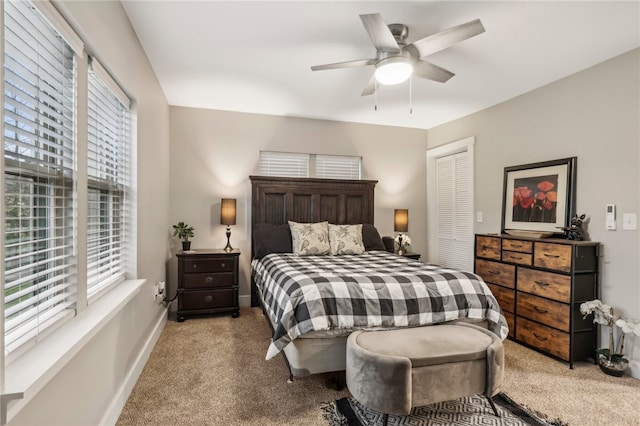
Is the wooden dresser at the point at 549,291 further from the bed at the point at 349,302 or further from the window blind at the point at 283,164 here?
the window blind at the point at 283,164

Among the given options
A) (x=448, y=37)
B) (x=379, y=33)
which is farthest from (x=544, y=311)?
(x=379, y=33)

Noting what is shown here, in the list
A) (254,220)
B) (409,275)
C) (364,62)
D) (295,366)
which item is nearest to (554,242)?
(409,275)

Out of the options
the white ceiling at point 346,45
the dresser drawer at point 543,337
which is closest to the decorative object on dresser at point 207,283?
the white ceiling at point 346,45

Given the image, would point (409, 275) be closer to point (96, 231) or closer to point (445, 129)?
point (96, 231)

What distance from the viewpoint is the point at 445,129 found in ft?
15.3

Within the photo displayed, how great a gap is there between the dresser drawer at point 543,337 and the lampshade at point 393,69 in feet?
8.02

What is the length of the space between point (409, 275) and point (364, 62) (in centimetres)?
159

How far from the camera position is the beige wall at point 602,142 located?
2543 mm

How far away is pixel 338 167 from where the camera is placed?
473 centimetres

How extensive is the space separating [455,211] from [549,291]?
6.18ft

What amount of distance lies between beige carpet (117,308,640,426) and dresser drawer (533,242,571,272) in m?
0.78

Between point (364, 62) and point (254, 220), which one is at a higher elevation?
point (364, 62)

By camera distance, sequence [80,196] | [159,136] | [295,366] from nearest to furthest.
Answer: [80,196] < [295,366] < [159,136]

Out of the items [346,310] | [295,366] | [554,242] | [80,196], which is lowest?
[295,366]
